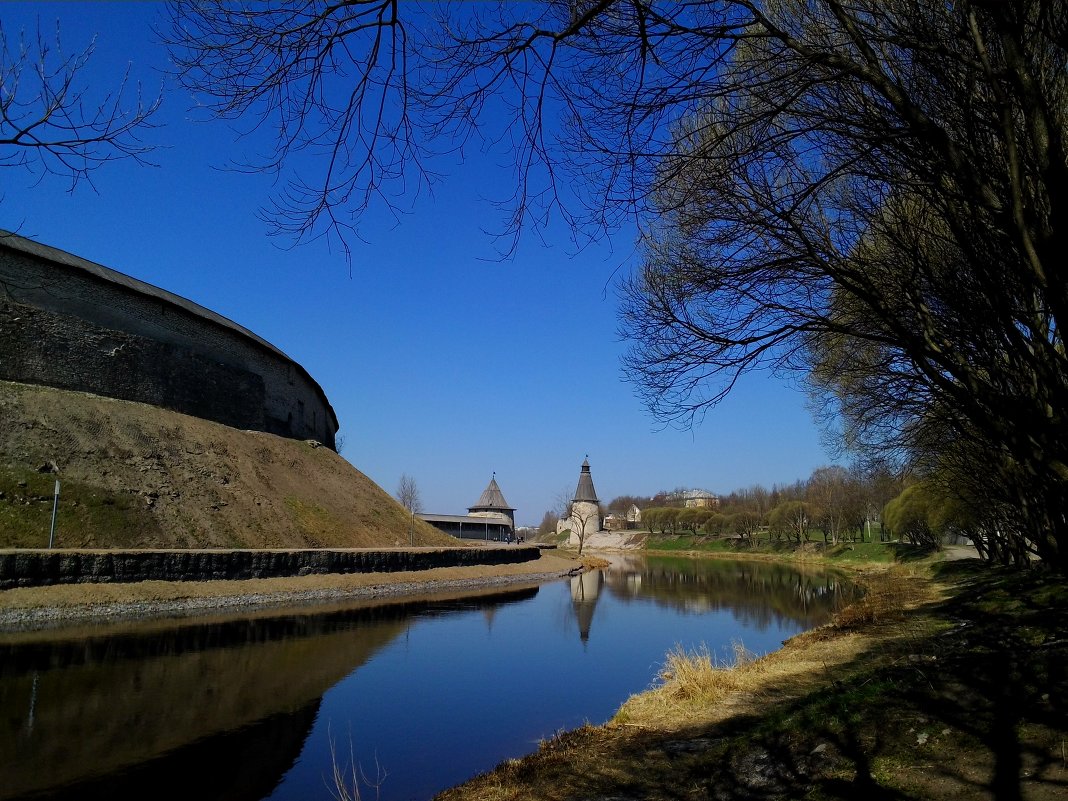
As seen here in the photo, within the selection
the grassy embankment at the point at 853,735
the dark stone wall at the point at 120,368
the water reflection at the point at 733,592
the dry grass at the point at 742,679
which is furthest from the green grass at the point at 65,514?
the grassy embankment at the point at 853,735

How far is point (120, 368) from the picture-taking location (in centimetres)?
3088

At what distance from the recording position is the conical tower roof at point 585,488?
3467 inches

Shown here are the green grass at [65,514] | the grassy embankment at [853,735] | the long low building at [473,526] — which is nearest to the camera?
Result: the grassy embankment at [853,735]

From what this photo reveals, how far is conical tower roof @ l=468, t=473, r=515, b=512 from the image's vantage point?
269 ft

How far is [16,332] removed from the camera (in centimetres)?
2695

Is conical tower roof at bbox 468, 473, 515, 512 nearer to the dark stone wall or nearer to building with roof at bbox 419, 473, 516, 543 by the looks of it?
building with roof at bbox 419, 473, 516, 543

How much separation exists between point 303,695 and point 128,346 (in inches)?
1038

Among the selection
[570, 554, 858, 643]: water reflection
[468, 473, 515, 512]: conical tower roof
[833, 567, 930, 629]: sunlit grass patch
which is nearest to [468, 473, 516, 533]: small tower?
[468, 473, 515, 512]: conical tower roof

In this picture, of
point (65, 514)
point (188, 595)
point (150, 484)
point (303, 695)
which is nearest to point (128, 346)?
point (150, 484)

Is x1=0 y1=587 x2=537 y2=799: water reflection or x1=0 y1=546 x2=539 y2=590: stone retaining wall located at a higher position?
x1=0 y1=546 x2=539 y2=590: stone retaining wall

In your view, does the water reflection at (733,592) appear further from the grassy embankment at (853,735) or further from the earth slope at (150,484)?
the earth slope at (150,484)

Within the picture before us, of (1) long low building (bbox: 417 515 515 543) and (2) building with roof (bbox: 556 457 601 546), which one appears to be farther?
(2) building with roof (bbox: 556 457 601 546)

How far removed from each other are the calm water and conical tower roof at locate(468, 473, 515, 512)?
60342 mm

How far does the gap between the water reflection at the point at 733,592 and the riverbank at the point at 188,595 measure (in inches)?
289
